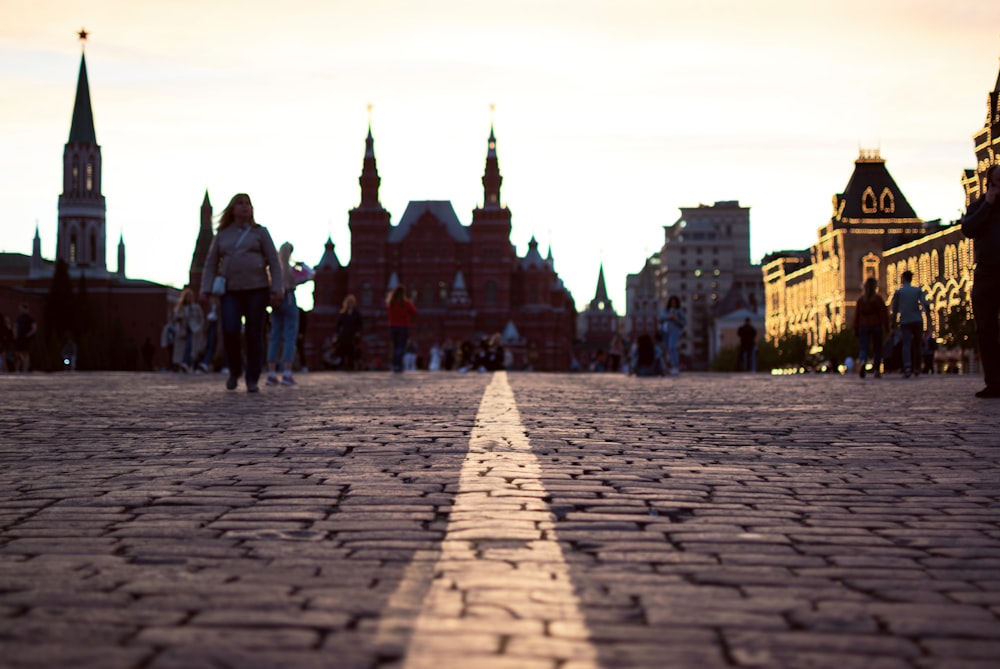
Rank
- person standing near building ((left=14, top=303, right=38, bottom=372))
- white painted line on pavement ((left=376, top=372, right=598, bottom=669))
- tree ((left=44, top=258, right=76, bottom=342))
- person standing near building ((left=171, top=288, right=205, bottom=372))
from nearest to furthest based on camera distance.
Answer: white painted line on pavement ((left=376, top=372, right=598, bottom=669)) → person standing near building ((left=171, top=288, right=205, bottom=372)) → person standing near building ((left=14, top=303, right=38, bottom=372)) → tree ((left=44, top=258, right=76, bottom=342))

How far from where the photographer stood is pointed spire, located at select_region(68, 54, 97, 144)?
124 metres

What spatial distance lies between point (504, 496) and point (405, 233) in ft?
391

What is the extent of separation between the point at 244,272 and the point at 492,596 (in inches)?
452

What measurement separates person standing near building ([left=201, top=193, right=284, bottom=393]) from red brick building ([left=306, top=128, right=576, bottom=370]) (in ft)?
342

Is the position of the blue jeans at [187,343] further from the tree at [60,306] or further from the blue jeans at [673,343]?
the tree at [60,306]

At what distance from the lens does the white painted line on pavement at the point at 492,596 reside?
3.01m

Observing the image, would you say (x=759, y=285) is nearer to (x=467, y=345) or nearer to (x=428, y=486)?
(x=467, y=345)

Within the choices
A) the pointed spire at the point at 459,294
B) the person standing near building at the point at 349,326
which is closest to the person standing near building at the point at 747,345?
the person standing near building at the point at 349,326

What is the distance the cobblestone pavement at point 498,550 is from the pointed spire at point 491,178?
115m

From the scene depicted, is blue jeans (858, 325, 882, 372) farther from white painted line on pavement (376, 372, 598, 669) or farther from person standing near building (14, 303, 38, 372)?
person standing near building (14, 303, 38, 372)

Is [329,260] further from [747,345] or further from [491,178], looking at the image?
[747,345]

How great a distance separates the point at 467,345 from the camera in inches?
1832

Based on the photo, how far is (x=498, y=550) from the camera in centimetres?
431

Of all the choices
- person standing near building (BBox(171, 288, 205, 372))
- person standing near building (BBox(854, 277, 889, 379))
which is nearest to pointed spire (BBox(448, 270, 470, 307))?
person standing near building (BBox(171, 288, 205, 372))
